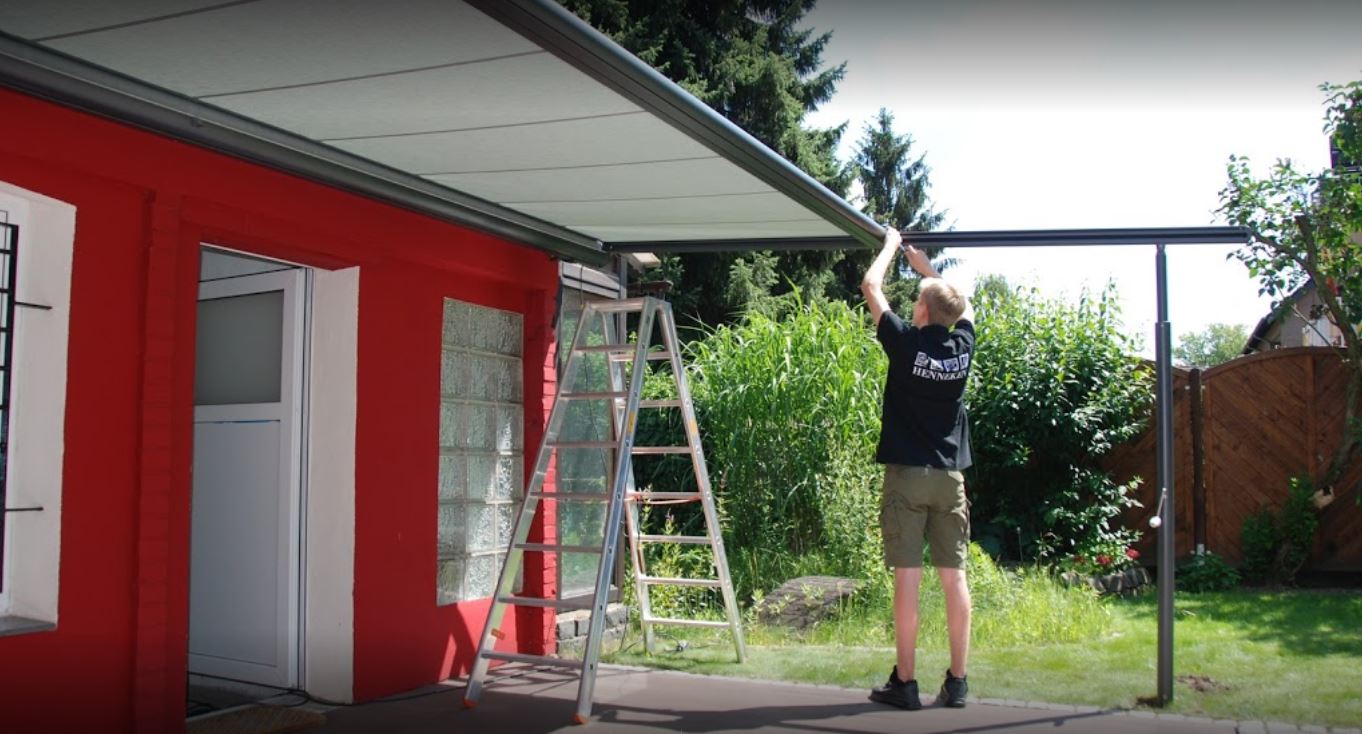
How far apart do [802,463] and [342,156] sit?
4.80 m

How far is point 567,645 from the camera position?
6.94m

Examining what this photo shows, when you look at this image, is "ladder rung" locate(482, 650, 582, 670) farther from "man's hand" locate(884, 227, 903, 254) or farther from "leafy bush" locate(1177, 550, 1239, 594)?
"leafy bush" locate(1177, 550, 1239, 594)

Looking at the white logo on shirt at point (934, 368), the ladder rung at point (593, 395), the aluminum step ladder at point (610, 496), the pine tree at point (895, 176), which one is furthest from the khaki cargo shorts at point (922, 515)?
the pine tree at point (895, 176)

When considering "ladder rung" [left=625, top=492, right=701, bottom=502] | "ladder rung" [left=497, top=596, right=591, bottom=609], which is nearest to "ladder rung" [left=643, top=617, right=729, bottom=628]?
"ladder rung" [left=625, top=492, right=701, bottom=502]

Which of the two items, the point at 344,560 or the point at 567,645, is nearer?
the point at 344,560

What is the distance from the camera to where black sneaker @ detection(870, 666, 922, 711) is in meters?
5.34

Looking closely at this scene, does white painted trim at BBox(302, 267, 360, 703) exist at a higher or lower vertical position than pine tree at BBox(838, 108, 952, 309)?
lower

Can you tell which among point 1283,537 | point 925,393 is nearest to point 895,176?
point 1283,537

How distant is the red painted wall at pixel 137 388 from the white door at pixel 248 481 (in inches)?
15.6

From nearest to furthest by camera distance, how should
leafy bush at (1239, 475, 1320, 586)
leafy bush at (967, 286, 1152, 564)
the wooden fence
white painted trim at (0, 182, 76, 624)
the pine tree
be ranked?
white painted trim at (0, 182, 76, 624)
leafy bush at (1239, 475, 1320, 586)
the wooden fence
leafy bush at (967, 286, 1152, 564)
the pine tree

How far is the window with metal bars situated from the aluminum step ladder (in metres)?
2.21

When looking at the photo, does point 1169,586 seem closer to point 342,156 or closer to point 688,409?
point 688,409

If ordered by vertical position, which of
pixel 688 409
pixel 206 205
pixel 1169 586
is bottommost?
pixel 1169 586

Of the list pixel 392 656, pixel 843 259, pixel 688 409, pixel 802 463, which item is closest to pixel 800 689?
pixel 688 409
